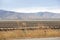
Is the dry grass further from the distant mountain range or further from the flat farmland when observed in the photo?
the distant mountain range

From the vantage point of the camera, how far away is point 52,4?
1122mm

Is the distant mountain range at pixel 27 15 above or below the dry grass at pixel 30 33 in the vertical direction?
above

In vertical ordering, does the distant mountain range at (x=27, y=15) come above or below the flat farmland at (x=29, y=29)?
above

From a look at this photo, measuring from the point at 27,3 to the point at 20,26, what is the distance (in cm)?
24

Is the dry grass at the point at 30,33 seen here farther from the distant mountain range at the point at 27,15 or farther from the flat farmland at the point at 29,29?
the distant mountain range at the point at 27,15

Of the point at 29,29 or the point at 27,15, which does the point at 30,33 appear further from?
the point at 27,15

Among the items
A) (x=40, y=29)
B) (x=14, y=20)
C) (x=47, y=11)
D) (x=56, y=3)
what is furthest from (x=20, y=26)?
(x=56, y=3)

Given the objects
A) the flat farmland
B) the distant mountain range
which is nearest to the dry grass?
the flat farmland

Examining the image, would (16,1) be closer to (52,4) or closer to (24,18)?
(24,18)

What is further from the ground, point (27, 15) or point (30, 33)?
point (27, 15)

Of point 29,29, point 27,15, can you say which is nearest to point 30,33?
point 29,29

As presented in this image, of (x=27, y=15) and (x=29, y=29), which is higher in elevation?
(x=27, y=15)

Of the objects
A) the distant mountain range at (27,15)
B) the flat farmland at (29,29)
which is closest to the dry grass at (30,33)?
the flat farmland at (29,29)

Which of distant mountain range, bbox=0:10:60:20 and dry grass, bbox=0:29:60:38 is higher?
distant mountain range, bbox=0:10:60:20
